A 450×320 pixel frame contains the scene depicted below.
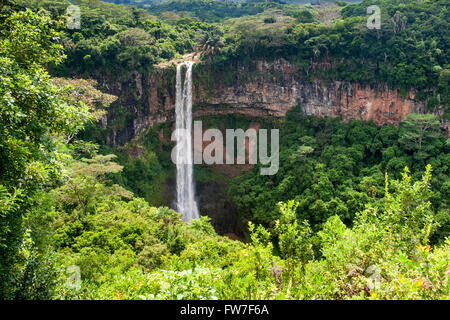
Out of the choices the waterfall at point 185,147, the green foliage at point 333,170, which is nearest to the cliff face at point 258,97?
the waterfall at point 185,147

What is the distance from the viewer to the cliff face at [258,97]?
74.4 ft

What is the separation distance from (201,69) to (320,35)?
9.62m

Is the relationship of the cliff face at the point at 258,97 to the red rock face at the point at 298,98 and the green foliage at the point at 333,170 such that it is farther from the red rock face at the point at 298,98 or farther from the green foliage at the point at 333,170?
the green foliage at the point at 333,170

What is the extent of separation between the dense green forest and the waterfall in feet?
3.92

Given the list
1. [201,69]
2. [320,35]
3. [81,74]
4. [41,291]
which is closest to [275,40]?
[320,35]

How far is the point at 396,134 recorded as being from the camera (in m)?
20.9

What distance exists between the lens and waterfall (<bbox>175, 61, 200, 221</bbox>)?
2453 centimetres

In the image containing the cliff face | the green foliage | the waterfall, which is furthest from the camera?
the waterfall

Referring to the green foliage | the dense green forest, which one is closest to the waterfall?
the dense green forest

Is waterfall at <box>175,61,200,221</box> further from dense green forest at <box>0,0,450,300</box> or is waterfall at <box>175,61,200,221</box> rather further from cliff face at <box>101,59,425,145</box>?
dense green forest at <box>0,0,450,300</box>

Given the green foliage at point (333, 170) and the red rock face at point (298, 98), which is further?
the red rock face at point (298, 98)

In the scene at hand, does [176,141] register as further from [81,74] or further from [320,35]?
[320,35]

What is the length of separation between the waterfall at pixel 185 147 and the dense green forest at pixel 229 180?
120 centimetres

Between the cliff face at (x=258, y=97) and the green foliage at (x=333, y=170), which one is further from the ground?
the cliff face at (x=258, y=97)
